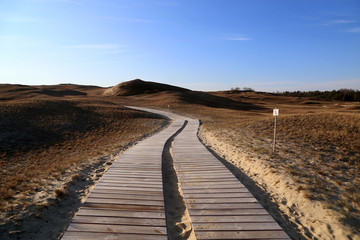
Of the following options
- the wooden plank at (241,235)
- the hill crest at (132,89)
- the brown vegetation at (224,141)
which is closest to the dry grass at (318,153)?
the brown vegetation at (224,141)

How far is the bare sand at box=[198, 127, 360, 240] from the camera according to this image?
396 centimetres

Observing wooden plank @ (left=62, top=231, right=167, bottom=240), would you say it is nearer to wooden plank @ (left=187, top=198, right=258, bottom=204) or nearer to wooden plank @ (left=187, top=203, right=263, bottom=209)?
wooden plank @ (left=187, top=203, right=263, bottom=209)

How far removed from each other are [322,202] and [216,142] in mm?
6663

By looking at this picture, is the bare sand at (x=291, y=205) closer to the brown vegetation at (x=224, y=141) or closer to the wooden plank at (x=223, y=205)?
the brown vegetation at (x=224, y=141)

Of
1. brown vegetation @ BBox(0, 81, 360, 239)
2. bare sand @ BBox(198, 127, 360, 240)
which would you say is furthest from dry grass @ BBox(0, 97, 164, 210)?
bare sand @ BBox(198, 127, 360, 240)

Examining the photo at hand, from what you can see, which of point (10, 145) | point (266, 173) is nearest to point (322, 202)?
point (266, 173)

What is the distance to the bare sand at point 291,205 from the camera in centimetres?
396

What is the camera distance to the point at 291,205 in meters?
4.94

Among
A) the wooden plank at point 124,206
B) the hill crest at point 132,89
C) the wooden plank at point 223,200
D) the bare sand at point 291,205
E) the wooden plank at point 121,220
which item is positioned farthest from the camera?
the hill crest at point 132,89

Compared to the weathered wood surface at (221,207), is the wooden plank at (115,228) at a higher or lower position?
lower

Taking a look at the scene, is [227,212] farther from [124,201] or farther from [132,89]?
[132,89]

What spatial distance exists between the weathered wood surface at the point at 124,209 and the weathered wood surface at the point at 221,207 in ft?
2.15

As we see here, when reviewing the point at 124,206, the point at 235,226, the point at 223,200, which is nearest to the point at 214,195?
the point at 223,200

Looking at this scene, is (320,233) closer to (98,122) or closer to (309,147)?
(309,147)
